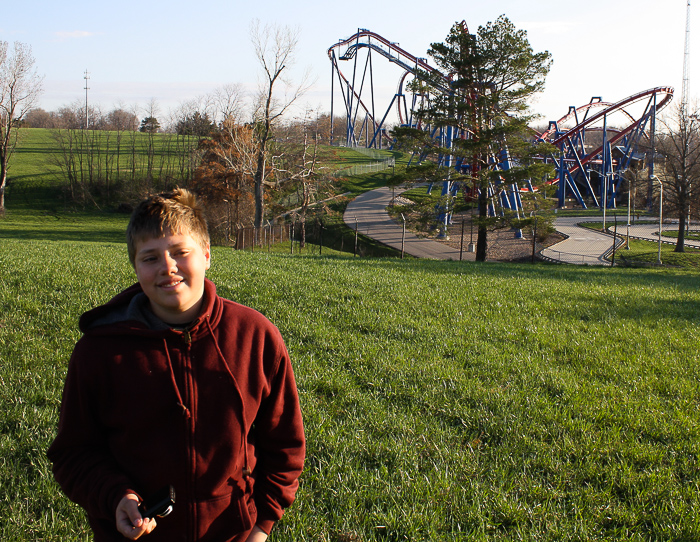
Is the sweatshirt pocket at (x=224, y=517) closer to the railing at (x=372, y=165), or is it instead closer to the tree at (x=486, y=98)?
the tree at (x=486, y=98)

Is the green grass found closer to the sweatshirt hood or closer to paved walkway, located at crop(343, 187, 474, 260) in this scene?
the sweatshirt hood

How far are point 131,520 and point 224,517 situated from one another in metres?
0.39

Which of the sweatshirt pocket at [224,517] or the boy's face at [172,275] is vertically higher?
the boy's face at [172,275]

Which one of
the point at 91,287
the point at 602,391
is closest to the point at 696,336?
the point at 602,391

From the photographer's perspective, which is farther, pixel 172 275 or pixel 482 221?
pixel 482 221

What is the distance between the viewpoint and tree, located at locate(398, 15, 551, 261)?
2330 centimetres

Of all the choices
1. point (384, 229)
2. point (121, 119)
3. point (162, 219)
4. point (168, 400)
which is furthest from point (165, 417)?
point (121, 119)

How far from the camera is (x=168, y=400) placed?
207 cm

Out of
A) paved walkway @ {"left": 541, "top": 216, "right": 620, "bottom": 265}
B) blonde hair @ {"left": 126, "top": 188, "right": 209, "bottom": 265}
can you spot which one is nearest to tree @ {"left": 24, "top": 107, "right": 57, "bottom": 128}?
paved walkway @ {"left": 541, "top": 216, "right": 620, "bottom": 265}

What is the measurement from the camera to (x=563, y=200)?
63.0 metres

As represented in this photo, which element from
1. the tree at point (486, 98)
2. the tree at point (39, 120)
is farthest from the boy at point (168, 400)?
the tree at point (39, 120)

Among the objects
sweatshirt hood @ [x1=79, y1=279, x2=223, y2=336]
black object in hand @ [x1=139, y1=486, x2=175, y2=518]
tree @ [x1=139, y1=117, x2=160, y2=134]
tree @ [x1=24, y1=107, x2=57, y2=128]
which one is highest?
tree @ [x1=24, y1=107, x2=57, y2=128]

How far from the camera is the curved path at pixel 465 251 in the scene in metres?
33.7

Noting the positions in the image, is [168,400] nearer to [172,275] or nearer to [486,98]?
[172,275]
